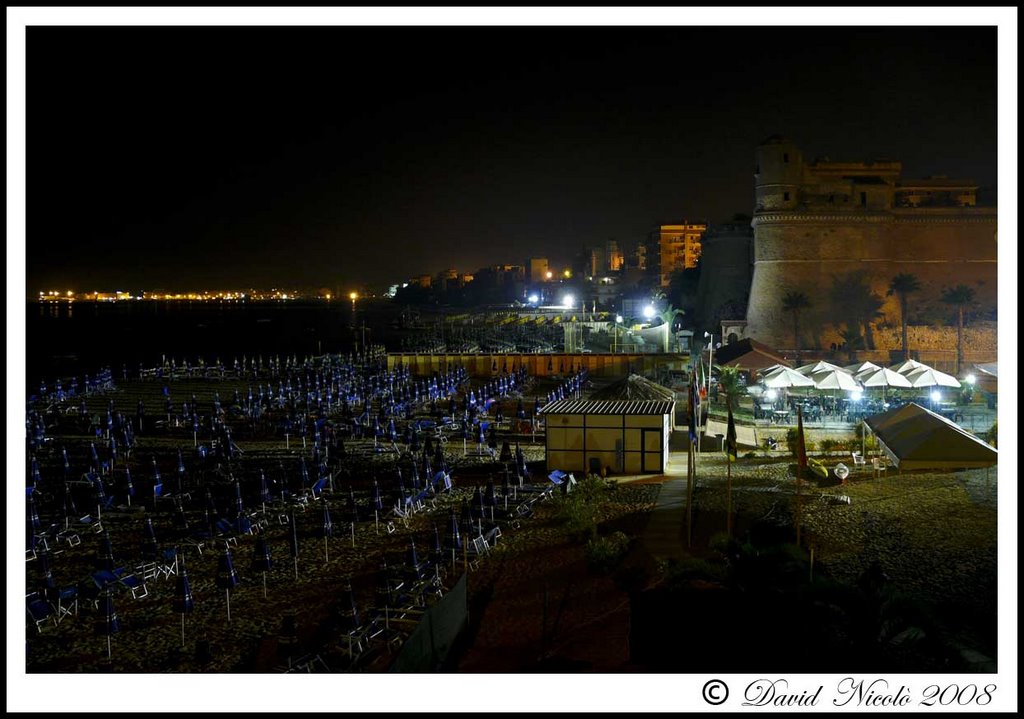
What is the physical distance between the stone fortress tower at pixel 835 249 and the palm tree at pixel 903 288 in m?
0.27

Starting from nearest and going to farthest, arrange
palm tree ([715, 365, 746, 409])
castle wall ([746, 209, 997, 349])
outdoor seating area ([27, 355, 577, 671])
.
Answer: outdoor seating area ([27, 355, 577, 671]), palm tree ([715, 365, 746, 409]), castle wall ([746, 209, 997, 349])

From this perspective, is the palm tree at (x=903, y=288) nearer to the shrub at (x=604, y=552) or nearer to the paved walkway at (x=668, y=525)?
the paved walkway at (x=668, y=525)

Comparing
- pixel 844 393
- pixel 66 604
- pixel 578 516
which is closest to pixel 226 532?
pixel 66 604

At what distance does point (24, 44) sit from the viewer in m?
5.62

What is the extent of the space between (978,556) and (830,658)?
4809 mm

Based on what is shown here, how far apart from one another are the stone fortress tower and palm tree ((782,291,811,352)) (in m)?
0.20

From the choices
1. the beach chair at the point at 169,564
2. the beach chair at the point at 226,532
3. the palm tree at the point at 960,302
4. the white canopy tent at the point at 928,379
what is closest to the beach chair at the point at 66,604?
the beach chair at the point at 169,564

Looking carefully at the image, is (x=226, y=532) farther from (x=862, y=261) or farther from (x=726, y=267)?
(x=726, y=267)

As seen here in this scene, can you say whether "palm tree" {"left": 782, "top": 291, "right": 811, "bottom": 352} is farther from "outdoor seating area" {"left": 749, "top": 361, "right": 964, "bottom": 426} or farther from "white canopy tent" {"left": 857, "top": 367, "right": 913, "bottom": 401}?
"white canopy tent" {"left": 857, "top": 367, "right": 913, "bottom": 401}

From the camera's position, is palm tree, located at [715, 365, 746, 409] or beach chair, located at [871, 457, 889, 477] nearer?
beach chair, located at [871, 457, 889, 477]

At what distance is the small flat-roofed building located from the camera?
1667 centimetres

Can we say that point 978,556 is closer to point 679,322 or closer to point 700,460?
point 700,460

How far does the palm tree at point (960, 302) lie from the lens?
36.4 m

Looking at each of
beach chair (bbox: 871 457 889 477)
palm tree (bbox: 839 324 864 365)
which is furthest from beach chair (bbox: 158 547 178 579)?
palm tree (bbox: 839 324 864 365)
